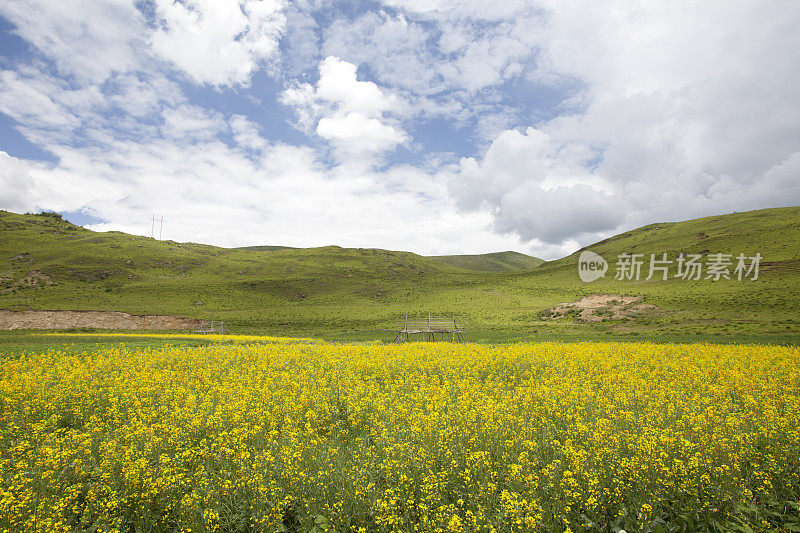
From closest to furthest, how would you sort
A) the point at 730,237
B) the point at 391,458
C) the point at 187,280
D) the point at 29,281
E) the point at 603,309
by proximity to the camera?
1. the point at 391,458
2. the point at 603,309
3. the point at 29,281
4. the point at 730,237
5. the point at 187,280

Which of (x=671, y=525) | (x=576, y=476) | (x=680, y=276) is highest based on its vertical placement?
(x=680, y=276)

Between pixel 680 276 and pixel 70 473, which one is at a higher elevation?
pixel 680 276

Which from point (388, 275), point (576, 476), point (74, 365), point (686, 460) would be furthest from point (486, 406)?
point (388, 275)

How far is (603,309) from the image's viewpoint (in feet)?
152

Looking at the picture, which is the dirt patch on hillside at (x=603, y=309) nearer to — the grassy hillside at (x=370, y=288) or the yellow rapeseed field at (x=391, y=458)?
the grassy hillside at (x=370, y=288)

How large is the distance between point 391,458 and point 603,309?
49.4 m

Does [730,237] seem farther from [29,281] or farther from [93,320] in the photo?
[29,281]

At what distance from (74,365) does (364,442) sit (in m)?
11.2

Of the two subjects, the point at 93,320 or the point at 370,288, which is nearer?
the point at 93,320

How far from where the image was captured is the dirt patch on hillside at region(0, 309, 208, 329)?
168 feet

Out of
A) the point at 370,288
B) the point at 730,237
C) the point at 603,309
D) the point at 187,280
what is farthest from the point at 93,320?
the point at 730,237

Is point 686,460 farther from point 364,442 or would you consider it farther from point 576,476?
point 364,442

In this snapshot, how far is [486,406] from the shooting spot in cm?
712

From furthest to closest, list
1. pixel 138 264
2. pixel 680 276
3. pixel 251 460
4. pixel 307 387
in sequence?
pixel 138 264 < pixel 680 276 < pixel 307 387 < pixel 251 460
